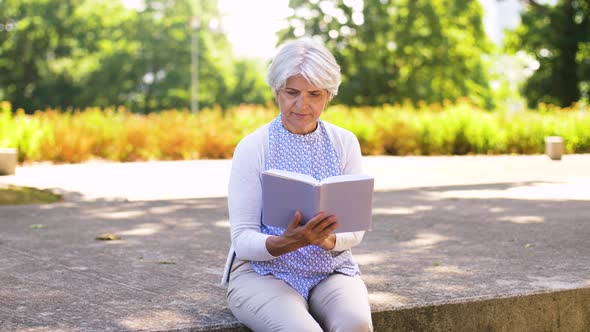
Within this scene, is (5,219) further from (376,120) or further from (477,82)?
(477,82)

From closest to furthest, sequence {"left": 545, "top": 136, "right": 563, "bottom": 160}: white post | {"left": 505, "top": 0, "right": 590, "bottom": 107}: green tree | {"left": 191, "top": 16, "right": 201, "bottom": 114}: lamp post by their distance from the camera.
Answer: {"left": 545, "top": 136, "right": 563, "bottom": 160}: white post, {"left": 505, "top": 0, "right": 590, "bottom": 107}: green tree, {"left": 191, "top": 16, "right": 201, "bottom": 114}: lamp post

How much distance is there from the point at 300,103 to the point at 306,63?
179 millimetres

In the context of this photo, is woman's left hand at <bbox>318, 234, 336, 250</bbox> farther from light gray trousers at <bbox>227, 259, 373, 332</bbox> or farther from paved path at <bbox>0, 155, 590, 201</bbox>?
paved path at <bbox>0, 155, 590, 201</bbox>

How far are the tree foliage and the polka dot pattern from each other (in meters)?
47.9

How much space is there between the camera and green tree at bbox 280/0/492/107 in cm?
3988

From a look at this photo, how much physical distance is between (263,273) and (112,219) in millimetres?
4287

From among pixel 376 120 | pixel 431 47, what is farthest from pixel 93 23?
pixel 376 120

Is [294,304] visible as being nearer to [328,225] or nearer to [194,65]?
[328,225]

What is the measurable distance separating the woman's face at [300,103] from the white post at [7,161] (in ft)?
29.2

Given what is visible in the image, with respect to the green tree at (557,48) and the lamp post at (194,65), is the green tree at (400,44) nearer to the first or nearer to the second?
the green tree at (557,48)

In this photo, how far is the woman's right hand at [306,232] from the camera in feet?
10.2

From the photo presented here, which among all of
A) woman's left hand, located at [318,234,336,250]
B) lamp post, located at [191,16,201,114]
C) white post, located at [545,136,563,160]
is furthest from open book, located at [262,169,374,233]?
lamp post, located at [191,16,201,114]

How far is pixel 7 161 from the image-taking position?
1175cm

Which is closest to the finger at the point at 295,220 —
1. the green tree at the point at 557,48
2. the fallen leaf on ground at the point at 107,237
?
the fallen leaf on ground at the point at 107,237
